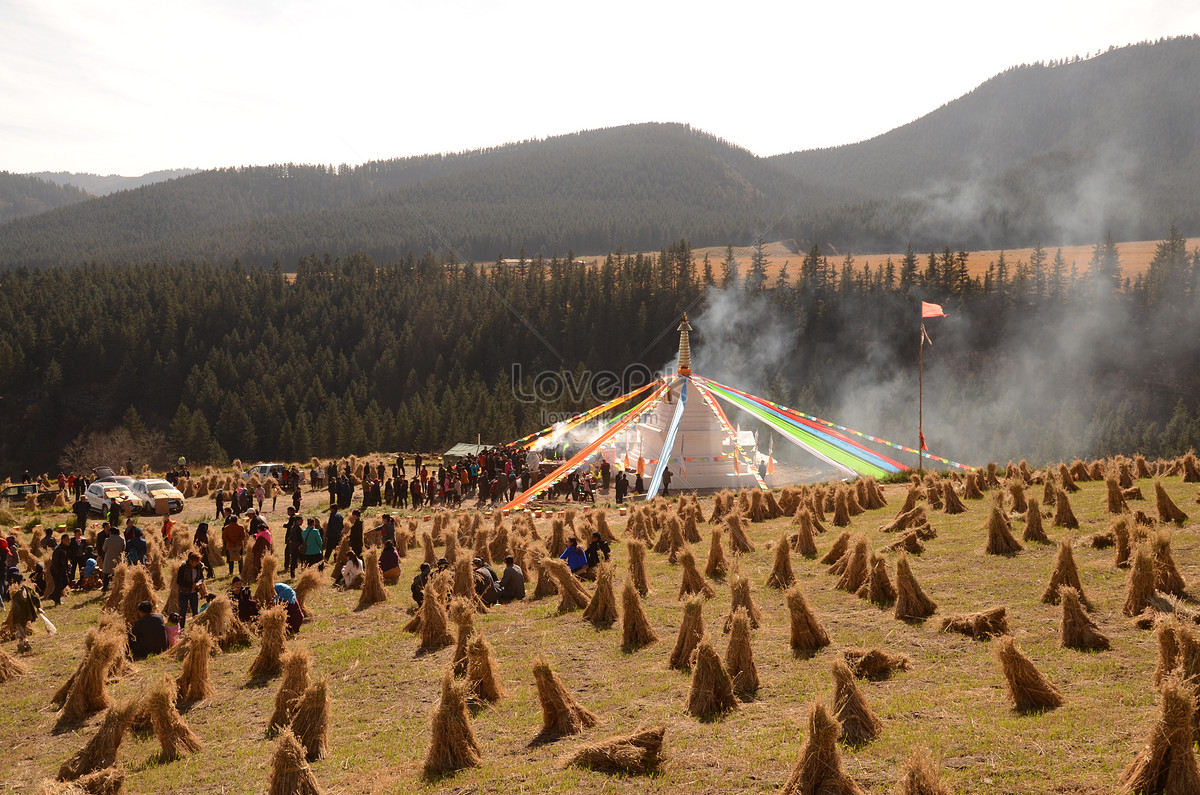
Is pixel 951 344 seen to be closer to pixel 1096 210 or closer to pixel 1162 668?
pixel 1162 668

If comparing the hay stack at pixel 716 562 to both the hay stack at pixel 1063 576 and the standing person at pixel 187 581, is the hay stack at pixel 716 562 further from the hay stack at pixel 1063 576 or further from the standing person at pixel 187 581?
the standing person at pixel 187 581

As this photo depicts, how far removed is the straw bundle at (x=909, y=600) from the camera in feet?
31.1

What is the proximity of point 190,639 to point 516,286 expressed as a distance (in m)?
97.4

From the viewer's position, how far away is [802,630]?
895 cm

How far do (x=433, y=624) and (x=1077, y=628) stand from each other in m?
7.92

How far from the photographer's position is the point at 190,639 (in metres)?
9.73

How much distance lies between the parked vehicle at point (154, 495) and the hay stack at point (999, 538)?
25.7 m

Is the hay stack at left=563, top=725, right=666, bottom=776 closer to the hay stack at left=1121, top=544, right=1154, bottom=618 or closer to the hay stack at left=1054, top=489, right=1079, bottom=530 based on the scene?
the hay stack at left=1121, top=544, right=1154, bottom=618

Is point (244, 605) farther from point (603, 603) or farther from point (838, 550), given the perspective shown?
point (838, 550)

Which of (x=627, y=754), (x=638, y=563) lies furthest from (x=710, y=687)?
(x=638, y=563)

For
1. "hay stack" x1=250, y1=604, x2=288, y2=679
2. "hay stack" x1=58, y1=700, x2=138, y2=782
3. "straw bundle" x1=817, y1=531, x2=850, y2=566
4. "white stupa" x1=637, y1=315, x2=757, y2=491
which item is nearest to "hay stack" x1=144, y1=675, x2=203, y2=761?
"hay stack" x1=58, y1=700, x2=138, y2=782

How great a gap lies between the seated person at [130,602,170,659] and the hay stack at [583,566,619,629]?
6384mm

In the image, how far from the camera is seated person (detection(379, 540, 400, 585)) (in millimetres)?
Result: 14906

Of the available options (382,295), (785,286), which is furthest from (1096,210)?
(382,295)
